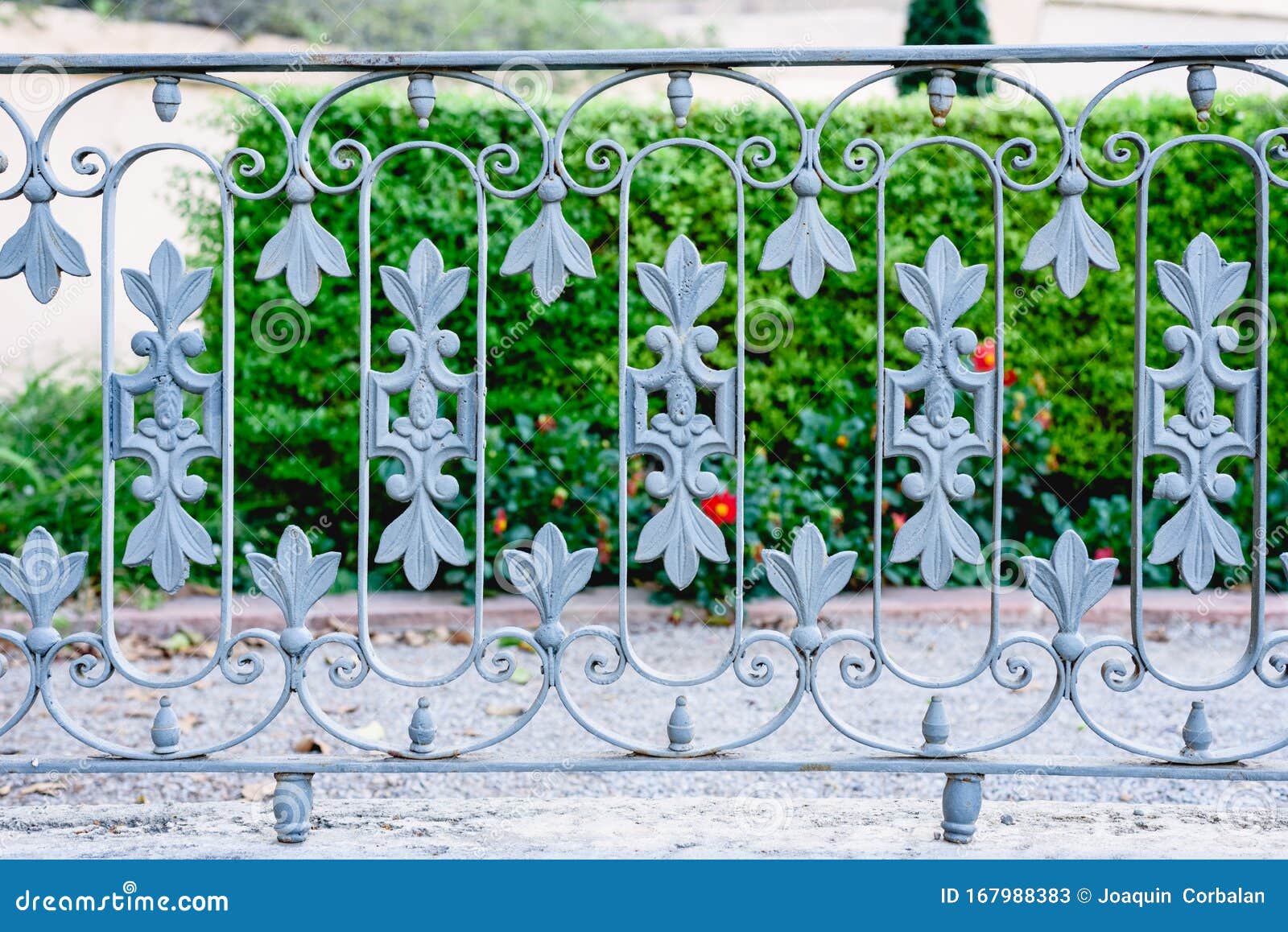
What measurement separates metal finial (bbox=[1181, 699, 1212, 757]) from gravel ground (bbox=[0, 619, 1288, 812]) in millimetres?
1028

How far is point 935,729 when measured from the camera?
2211mm

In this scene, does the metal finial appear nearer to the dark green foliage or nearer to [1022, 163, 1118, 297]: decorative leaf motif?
[1022, 163, 1118, 297]: decorative leaf motif

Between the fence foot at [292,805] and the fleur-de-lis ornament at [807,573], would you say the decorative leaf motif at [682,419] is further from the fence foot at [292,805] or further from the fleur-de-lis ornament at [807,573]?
the fence foot at [292,805]

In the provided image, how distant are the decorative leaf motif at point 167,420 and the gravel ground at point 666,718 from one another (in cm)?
135

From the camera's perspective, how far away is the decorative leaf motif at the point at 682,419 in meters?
2.08

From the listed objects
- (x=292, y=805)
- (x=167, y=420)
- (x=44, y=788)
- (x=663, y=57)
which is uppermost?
(x=663, y=57)

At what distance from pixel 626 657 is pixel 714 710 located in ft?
6.50

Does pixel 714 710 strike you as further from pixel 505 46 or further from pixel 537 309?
pixel 505 46

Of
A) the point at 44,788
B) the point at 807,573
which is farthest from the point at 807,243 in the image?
the point at 44,788

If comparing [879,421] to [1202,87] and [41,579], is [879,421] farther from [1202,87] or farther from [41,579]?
[41,579]

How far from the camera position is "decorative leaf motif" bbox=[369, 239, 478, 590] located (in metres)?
2.11

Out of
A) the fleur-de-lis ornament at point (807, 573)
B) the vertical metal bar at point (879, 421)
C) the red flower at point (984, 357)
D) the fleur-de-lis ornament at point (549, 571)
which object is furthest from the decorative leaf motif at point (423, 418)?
the red flower at point (984, 357)

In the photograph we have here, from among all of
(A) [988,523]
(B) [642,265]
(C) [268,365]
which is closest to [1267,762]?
(B) [642,265]

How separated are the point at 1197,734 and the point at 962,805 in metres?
0.44
